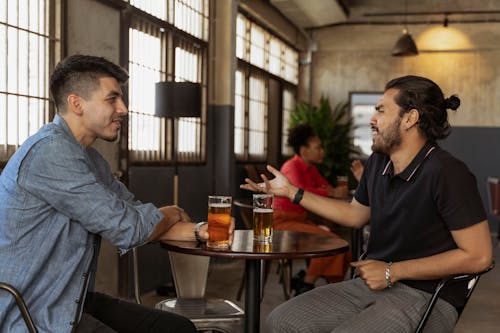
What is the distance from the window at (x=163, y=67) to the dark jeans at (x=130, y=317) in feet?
9.78

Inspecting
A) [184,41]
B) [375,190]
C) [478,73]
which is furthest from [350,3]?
[375,190]

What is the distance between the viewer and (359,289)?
7.90ft

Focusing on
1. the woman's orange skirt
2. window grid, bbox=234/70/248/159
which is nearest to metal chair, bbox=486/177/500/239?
window grid, bbox=234/70/248/159

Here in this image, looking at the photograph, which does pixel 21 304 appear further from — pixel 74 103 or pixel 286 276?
pixel 286 276

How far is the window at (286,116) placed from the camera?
10.2 metres

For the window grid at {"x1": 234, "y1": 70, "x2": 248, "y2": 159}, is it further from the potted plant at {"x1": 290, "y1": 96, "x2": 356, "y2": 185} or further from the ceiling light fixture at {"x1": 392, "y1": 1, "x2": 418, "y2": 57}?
the ceiling light fixture at {"x1": 392, "y1": 1, "x2": 418, "y2": 57}

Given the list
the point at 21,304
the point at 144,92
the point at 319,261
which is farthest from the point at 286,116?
the point at 21,304

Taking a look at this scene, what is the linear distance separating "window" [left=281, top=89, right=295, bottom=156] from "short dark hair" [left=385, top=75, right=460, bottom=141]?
24.5 feet

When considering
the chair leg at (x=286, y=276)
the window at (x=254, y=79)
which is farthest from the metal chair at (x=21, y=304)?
the window at (x=254, y=79)

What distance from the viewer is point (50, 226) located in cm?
194

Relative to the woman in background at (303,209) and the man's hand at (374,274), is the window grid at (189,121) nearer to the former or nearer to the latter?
the woman in background at (303,209)

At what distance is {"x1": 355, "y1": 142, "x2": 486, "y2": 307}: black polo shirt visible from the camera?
2.20 meters

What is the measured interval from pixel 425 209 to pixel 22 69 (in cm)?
254

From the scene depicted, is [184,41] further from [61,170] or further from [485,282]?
[61,170]
